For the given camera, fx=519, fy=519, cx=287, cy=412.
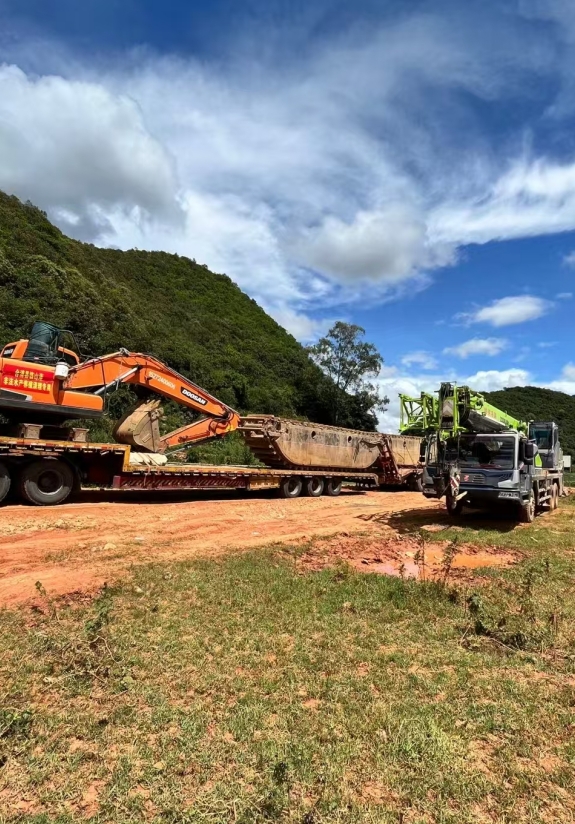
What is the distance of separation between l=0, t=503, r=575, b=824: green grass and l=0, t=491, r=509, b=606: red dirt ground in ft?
5.03

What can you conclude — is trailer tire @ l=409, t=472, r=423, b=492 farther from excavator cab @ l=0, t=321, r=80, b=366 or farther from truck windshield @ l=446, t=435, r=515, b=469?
excavator cab @ l=0, t=321, r=80, b=366

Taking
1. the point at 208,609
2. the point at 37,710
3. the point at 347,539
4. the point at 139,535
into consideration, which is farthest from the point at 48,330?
the point at 37,710

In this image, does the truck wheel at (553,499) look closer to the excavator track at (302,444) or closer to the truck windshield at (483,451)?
the truck windshield at (483,451)

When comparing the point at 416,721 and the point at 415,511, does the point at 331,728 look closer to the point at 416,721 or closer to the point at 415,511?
the point at 416,721

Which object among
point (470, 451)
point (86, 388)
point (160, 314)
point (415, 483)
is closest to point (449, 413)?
point (470, 451)

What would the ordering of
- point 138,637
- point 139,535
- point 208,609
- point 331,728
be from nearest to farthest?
point 331,728 < point 138,637 < point 208,609 < point 139,535

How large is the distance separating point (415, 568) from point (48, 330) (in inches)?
392

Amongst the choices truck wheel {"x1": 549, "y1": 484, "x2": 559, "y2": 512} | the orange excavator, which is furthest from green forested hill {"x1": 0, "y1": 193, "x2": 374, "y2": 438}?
truck wheel {"x1": 549, "y1": 484, "x2": 559, "y2": 512}

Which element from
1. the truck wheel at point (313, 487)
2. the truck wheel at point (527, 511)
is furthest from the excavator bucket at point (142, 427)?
the truck wheel at point (527, 511)

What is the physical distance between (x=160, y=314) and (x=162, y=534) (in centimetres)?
4944

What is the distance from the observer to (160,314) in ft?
185

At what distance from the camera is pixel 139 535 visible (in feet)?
32.3

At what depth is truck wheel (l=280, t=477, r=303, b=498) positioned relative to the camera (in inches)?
680

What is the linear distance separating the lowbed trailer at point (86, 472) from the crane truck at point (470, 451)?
5.77 m
